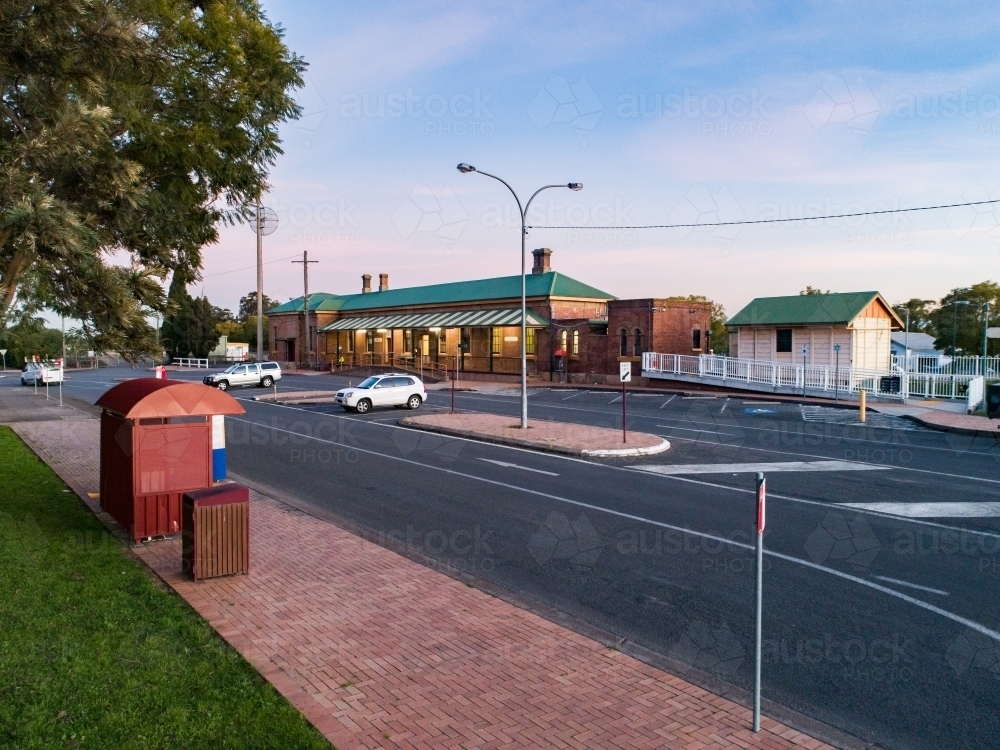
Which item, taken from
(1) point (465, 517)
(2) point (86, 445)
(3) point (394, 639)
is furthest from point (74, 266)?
(2) point (86, 445)

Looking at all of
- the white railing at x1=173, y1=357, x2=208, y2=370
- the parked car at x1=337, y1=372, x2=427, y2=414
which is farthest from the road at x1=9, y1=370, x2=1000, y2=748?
the white railing at x1=173, y1=357, x2=208, y2=370

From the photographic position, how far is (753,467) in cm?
1563

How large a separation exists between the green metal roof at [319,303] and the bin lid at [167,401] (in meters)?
59.0

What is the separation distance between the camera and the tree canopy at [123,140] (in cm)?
616

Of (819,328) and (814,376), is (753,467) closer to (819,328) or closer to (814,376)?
(814,376)

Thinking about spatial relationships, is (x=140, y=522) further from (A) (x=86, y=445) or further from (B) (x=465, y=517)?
(A) (x=86, y=445)

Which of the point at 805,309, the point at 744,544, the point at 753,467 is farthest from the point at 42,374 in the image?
the point at 744,544

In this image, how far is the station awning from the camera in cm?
4722

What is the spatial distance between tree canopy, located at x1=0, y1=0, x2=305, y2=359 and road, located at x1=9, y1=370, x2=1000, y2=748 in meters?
Result: 4.66

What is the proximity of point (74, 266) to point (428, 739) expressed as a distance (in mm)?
4613

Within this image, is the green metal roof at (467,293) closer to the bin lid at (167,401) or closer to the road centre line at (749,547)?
the road centre line at (749,547)

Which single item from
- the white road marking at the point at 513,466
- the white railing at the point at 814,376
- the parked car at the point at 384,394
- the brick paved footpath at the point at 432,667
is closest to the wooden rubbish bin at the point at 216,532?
the brick paved footpath at the point at 432,667

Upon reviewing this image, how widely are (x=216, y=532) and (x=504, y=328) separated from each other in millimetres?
42571

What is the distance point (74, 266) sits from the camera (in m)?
6.06
